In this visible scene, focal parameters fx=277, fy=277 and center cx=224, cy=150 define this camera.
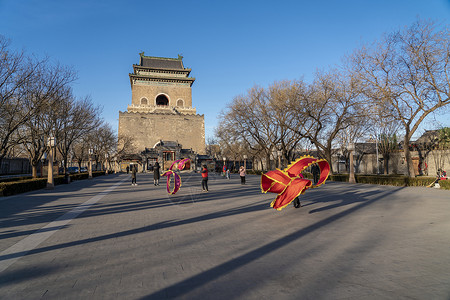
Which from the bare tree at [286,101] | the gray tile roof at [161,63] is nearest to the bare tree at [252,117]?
the bare tree at [286,101]

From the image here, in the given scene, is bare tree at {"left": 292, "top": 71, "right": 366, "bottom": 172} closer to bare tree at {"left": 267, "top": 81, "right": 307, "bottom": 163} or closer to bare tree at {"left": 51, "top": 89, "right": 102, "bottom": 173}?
bare tree at {"left": 267, "top": 81, "right": 307, "bottom": 163}

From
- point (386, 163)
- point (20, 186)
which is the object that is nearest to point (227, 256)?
point (20, 186)

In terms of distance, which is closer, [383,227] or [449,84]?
[383,227]

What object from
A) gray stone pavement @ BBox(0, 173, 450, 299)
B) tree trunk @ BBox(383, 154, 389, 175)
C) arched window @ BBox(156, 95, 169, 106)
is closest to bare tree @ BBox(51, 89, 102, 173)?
gray stone pavement @ BBox(0, 173, 450, 299)

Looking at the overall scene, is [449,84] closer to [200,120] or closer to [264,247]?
[264,247]

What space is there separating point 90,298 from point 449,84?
19.4 meters

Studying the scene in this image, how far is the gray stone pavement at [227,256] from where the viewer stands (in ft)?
10.9

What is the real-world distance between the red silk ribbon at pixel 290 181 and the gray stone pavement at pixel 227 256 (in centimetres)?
61

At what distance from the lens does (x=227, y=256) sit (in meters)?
4.55

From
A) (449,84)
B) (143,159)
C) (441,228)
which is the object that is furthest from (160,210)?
(143,159)

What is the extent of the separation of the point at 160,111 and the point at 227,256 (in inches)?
2425

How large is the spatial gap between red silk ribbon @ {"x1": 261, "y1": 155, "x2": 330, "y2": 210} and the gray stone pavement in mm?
613

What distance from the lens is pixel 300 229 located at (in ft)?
21.4

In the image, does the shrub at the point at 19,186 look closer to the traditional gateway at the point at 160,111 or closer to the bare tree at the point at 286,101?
the bare tree at the point at 286,101
